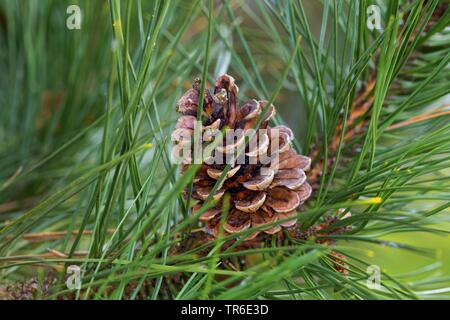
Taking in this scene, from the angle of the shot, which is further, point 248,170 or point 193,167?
point 248,170

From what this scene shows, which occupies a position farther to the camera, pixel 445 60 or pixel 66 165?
pixel 66 165

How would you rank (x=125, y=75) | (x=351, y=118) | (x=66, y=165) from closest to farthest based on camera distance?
(x=125, y=75), (x=351, y=118), (x=66, y=165)

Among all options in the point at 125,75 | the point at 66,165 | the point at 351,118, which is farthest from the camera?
the point at 66,165
